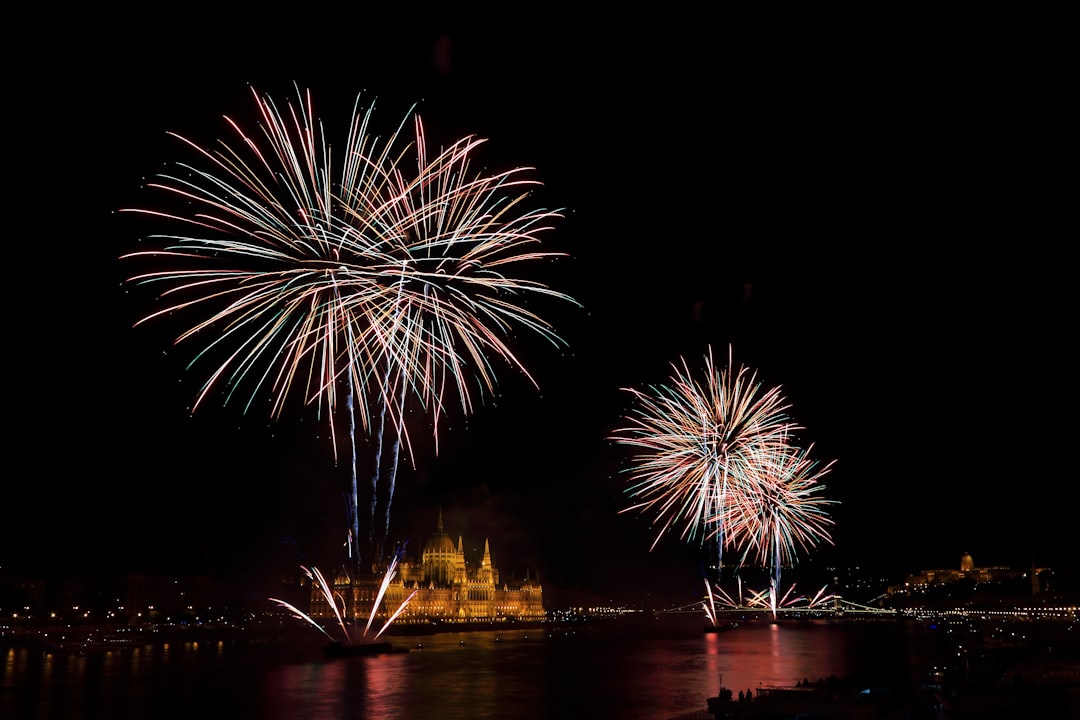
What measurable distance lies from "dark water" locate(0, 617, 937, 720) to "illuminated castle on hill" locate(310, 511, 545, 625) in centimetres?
5222

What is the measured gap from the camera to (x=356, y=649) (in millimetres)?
41750

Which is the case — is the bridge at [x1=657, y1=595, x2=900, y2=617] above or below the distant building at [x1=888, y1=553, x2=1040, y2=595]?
below

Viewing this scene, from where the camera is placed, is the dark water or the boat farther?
the boat

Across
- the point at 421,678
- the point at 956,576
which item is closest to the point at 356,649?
the point at 421,678

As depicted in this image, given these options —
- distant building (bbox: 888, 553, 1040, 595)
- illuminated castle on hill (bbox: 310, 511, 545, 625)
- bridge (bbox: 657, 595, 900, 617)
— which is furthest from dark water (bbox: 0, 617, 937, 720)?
A: distant building (bbox: 888, 553, 1040, 595)

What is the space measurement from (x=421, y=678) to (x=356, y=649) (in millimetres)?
10468

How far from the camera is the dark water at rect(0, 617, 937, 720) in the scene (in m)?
24.5

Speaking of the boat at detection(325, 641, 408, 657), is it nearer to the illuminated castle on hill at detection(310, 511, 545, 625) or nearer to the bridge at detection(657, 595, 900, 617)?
the bridge at detection(657, 595, 900, 617)

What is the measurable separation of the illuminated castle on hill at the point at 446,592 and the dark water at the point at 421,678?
52.2 meters

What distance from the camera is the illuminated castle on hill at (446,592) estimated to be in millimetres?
104688

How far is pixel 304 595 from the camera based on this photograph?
340 feet

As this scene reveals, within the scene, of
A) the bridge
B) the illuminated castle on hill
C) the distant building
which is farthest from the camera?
the distant building

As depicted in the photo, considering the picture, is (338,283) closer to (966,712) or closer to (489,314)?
(489,314)

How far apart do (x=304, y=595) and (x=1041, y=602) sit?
2831 inches
